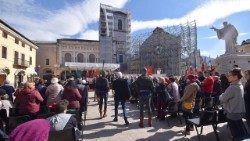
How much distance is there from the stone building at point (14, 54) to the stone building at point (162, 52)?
19661mm

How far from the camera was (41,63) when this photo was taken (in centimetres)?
6638

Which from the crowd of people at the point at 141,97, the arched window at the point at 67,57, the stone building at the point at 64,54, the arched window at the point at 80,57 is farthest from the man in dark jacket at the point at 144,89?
the arched window at the point at 80,57

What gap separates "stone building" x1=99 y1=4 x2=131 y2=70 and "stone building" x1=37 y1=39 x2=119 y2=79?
3.78 metres

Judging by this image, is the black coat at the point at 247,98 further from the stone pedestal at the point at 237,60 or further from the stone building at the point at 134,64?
the stone building at the point at 134,64

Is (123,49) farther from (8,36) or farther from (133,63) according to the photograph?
(8,36)

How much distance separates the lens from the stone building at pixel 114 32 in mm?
69625

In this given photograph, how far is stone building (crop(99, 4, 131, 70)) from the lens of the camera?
69625mm

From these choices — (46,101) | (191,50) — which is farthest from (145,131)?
(191,50)

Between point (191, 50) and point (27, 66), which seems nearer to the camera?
point (27, 66)

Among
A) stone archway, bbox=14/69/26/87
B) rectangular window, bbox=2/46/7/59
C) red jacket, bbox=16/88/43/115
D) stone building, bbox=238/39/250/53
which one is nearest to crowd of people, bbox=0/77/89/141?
red jacket, bbox=16/88/43/115

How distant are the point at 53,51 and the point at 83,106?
62635 mm

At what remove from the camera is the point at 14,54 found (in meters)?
35.0

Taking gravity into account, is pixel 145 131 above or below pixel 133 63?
below

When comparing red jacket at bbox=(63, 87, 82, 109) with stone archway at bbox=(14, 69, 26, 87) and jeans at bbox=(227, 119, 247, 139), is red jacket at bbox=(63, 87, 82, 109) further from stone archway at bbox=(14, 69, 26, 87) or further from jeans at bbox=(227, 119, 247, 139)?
stone archway at bbox=(14, 69, 26, 87)
